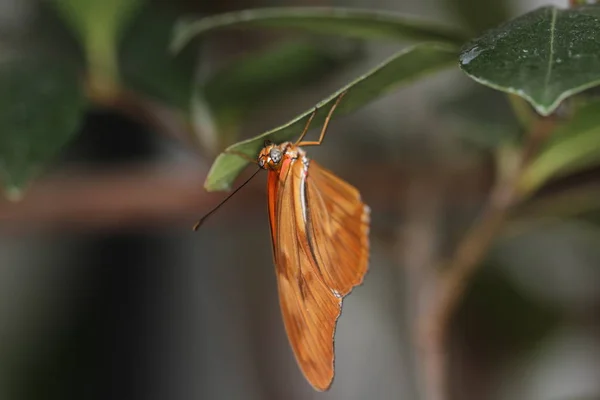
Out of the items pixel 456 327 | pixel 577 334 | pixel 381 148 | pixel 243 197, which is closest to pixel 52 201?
pixel 243 197

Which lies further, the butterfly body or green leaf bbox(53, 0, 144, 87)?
green leaf bbox(53, 0, 144, 87)

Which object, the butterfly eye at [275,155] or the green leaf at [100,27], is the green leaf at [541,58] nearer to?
the butterfly eye at [275,155]

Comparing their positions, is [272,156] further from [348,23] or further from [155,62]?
[155,62]

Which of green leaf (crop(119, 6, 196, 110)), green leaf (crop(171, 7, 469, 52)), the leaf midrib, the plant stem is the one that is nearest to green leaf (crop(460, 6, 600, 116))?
the leaf midrib

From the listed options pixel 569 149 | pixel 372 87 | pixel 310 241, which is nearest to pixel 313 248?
pixel 310 241

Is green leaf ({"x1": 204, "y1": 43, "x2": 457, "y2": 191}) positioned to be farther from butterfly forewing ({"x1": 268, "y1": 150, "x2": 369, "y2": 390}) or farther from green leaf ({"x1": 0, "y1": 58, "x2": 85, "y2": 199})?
green leaf ({"x1": 0, "y1": 58, "x2": 85, "y2": 199})

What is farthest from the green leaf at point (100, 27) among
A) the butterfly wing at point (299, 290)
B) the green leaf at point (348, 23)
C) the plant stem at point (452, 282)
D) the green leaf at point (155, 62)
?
the plant stem at point (452, 282)
